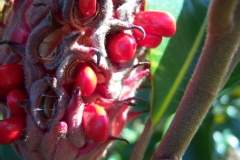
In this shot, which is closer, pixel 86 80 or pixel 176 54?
pixel 86 80

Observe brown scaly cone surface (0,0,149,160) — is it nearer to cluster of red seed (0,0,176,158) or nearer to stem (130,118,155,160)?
cluster of red seed (0,0,176,158)

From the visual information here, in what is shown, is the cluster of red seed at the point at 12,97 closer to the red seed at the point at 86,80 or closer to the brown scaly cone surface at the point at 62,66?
the brown scaly cone surface at the point at 62,66

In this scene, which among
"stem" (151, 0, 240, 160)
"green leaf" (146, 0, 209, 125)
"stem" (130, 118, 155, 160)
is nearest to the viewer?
"stem" (151, 0, 240, 160)

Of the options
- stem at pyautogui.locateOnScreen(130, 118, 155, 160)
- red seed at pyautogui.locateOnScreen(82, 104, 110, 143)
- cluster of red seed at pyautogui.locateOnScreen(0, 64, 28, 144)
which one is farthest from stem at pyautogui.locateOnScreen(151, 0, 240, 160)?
cluster of red seed at pyautogui.locateOnScreen(0, 64, 28, 144)

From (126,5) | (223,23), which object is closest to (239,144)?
(126,5)

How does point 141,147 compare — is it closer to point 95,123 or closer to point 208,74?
point 95,123

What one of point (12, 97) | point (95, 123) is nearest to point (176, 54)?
point (95, 123)

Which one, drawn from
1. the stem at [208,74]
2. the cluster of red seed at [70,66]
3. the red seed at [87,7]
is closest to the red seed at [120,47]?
the cluster of red seed at [70,66]
